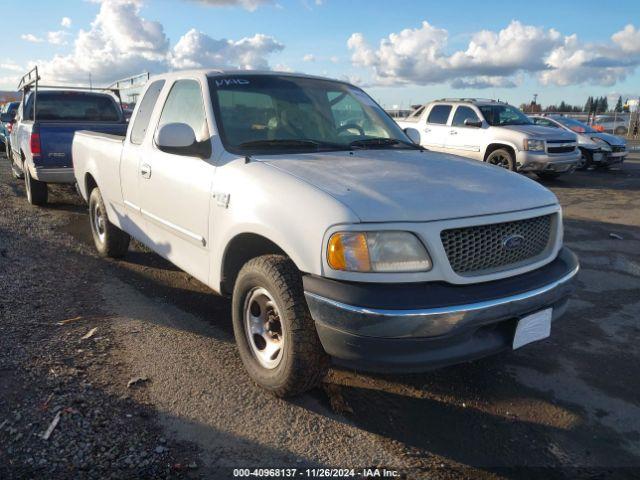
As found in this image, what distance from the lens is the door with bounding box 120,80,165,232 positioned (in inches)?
171

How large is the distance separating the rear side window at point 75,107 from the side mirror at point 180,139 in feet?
21.6

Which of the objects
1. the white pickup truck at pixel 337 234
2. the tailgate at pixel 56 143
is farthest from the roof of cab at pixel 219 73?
the tailgate at pixel 56 143

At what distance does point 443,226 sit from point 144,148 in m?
2.77

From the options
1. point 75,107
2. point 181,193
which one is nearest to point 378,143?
point 181,193

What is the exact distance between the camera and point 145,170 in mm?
4184

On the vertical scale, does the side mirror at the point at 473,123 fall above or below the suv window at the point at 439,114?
below

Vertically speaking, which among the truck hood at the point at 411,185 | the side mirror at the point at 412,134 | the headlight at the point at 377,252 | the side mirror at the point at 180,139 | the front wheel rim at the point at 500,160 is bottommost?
the headlight at the point at 377,252

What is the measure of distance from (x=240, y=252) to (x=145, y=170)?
4.75 feet

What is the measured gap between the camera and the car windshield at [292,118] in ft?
11.6

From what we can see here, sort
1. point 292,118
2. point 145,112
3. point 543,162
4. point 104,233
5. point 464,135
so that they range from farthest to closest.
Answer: point 464,135, point 543,162, point 104,233, point 145,112, point 292,118

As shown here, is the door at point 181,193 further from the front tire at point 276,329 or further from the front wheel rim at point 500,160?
the front wheel rim at point 500,160

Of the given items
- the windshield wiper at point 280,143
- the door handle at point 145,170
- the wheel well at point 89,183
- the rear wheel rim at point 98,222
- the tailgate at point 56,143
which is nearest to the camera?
the windshield wiper at point 280,143

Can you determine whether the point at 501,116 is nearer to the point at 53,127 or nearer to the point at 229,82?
the point at 53,127

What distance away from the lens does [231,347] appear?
12.1 ft
